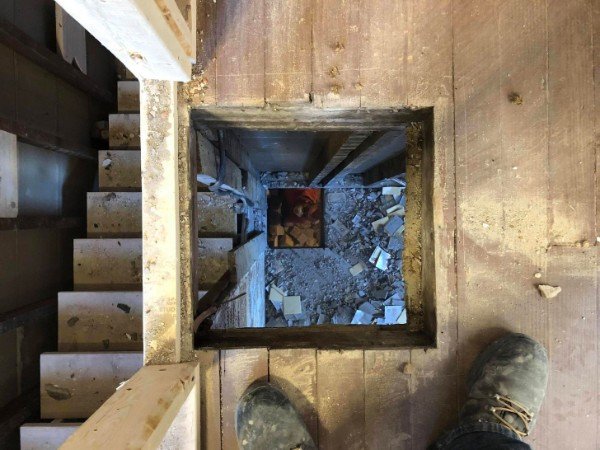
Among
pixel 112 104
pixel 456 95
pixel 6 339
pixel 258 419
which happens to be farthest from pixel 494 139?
pixel 112 104

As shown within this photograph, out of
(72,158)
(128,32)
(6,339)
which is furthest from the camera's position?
(72,158)

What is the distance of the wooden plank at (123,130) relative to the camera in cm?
228

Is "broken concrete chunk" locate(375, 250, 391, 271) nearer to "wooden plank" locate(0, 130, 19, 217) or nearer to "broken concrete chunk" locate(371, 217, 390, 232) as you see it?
"broken concrete chunk" locate(371, 217, 390, 232)

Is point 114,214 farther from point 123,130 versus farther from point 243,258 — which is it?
point 243,258

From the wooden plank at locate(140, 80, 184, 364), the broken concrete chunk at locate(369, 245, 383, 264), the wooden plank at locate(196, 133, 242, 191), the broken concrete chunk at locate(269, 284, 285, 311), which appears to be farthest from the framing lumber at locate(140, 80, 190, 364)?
the broken concrete chunk at locate(369, 245, 383, 264)

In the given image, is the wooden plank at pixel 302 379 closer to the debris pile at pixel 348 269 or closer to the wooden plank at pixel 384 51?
the wooden plank at pixel 384 51

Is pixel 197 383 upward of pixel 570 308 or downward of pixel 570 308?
downward

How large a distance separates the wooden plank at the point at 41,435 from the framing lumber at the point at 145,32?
70.0 inches

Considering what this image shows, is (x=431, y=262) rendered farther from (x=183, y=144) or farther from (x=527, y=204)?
(x=183, y=144)

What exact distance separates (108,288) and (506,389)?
6.56 ft

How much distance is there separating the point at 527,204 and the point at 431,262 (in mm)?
364

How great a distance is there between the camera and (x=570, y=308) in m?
1.18

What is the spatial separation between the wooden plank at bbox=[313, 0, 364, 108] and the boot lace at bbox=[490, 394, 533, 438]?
104 centimetres

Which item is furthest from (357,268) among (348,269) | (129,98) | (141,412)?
(141,412)
